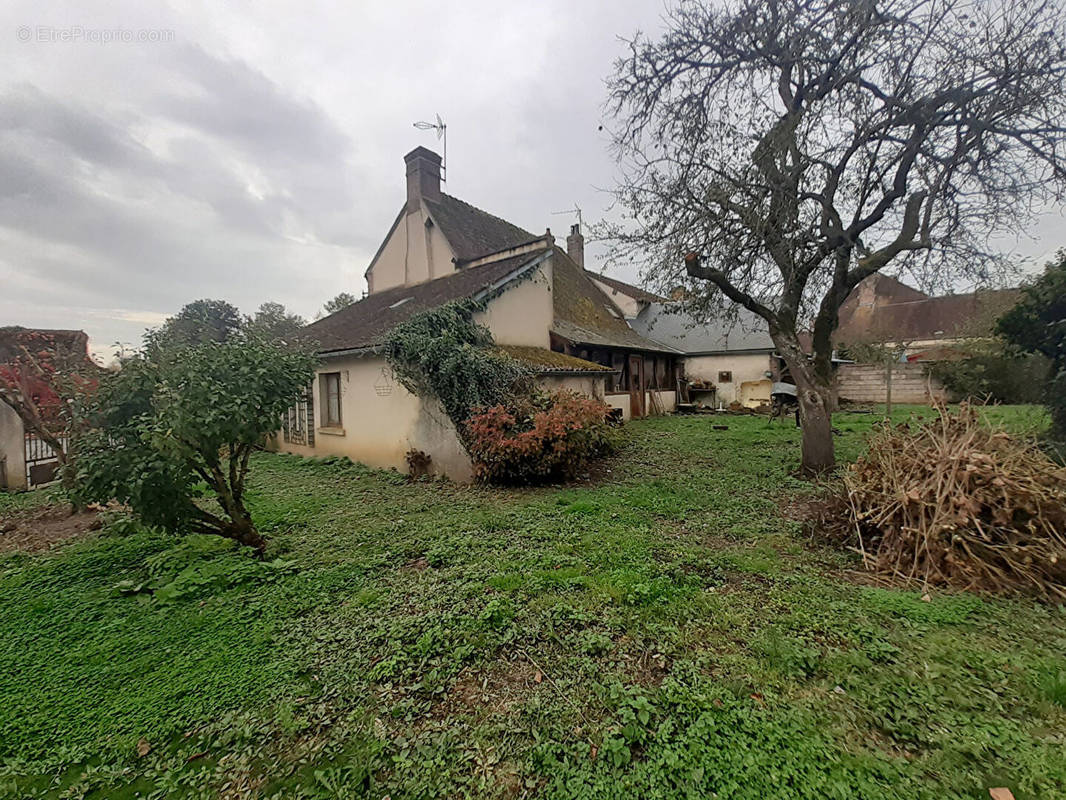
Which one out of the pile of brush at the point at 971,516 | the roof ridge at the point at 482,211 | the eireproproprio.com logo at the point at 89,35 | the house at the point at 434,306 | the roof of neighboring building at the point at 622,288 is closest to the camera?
the pile of brush at the point at 971,516

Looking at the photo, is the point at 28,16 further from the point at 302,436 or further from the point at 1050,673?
the point at 1050,673

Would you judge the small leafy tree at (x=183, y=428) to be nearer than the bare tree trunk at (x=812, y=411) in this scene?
Yes

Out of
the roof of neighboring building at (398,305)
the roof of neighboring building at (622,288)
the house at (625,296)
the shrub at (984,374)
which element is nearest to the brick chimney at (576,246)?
the house at (625,296)

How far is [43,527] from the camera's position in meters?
5.56

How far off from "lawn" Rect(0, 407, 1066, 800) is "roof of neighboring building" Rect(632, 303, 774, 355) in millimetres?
15510

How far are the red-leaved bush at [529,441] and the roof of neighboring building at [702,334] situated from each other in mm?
11752

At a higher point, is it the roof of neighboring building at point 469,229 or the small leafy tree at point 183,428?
the roof of neighboring building at point 469,229

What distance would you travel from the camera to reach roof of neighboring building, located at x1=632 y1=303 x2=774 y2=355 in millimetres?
19281

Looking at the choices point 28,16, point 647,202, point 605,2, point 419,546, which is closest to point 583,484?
point 419,546

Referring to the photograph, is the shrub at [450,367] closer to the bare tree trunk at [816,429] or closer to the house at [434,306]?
the house at [434,306]

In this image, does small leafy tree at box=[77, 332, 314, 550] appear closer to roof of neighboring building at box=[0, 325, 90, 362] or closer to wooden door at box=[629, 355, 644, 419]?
roof of neighboring building at box=[0, 325, 90, 362]

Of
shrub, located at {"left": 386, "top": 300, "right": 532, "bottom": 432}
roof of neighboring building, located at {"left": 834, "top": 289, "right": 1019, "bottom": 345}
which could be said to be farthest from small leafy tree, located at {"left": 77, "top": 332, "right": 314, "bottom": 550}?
roof of neighboring building, located at {"left": 834, "top": 289, "right": 1019, "bottom": 345}

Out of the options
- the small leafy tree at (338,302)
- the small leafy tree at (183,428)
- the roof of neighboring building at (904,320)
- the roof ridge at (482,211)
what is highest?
the small leafy tree at (338,302)

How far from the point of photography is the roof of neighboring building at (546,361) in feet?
30.9
